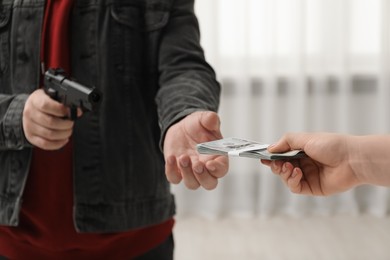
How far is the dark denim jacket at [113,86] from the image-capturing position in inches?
40.4

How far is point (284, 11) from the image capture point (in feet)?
8.45

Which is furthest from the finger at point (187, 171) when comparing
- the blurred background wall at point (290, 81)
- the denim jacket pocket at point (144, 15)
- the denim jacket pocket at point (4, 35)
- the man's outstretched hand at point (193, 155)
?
the blurred background wall at point (290, 81)

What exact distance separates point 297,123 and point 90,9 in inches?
71.1

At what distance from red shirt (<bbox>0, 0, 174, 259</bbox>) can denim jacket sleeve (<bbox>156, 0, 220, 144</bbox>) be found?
0.20 metres

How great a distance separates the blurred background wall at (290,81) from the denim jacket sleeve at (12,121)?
170 cm

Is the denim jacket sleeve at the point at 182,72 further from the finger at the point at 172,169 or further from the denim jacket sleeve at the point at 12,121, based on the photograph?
the denim jacket sleeve at the point at 12,121

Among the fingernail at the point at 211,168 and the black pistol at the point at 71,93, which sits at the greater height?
the black pistol at the point at 71,93

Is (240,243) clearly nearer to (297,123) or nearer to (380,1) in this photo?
(297,123)

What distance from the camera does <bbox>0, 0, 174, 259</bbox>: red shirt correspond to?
3.38 ft

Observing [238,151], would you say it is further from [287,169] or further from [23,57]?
[23,57]

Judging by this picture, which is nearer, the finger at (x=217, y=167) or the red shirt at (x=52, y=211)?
the finger at (x=217, y=167)

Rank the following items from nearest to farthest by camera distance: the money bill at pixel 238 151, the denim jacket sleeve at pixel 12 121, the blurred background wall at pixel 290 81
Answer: the money bill at pixel 238 151 < the denim jacket sleeve at pixel 12 121 < the blurred background wall at pixel 290 81

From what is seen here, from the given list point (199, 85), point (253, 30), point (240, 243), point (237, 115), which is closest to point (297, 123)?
point (237, 115)

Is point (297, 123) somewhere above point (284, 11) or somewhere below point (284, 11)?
below
